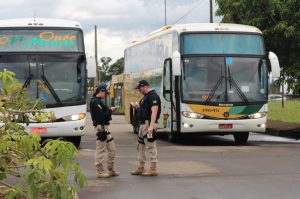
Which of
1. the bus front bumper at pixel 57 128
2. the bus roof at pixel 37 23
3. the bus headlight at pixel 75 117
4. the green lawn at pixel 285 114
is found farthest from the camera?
the green lawn at pixel 285 114

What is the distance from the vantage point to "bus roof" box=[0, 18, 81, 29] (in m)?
16.4

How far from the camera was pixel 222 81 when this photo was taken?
1703 cm

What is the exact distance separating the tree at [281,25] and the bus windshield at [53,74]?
262 inches

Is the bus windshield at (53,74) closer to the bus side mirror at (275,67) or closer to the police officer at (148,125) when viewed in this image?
the police officer at (148,125)

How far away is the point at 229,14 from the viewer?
20672 mm

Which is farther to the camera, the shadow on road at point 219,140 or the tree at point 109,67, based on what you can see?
the tree at point 109,67

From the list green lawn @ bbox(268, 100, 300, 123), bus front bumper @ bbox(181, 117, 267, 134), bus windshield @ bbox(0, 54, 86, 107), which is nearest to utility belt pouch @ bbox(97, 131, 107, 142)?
bus windshield @ bbox(0, 54, 86, 107)

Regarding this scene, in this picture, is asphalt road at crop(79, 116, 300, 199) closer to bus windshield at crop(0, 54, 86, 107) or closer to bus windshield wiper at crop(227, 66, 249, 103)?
bus windshield wiper at crop(227, 66, 249, 103)

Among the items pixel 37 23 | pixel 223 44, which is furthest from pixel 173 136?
pixel 37 23

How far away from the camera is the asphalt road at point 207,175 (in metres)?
9.09

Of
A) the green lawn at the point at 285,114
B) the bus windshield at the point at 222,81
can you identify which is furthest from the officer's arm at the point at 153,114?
the green lawn at the point at 285,114

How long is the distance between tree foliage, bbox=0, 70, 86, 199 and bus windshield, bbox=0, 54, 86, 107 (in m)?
7.66

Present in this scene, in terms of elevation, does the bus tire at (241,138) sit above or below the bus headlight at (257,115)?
below

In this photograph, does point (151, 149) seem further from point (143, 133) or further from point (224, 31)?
point (224, 31)
